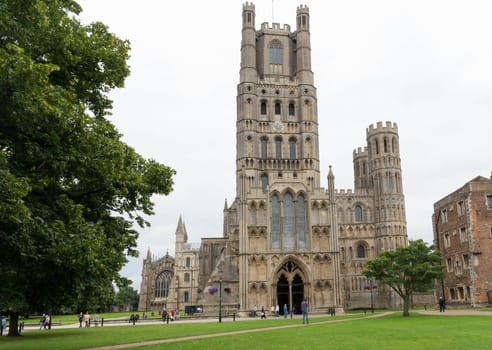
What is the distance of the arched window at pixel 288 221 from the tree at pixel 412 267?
53.8ft

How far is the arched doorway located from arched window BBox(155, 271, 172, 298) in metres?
56.7

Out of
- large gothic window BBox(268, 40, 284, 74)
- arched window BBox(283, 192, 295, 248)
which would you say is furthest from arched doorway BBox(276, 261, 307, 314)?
large gothic window BBox(268, 40, 284, 74)

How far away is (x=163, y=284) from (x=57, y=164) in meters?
98.0

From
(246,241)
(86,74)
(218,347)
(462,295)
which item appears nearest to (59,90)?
(86,74)

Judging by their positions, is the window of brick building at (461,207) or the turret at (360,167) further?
the turret at (360,167)

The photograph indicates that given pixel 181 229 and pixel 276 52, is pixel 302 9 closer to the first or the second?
pixel 276 52

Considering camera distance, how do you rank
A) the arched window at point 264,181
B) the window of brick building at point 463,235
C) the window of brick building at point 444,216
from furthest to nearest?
the arched window at point 264,181 → the window of brick building at point 444,216 → the window of brick building at point 463,235

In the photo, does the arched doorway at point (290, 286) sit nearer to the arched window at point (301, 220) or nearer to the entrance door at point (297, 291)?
the entrance door at point (297, 291)

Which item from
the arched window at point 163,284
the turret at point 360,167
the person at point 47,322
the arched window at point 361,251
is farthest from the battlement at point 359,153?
the person at point 47,322

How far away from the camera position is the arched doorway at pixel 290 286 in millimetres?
54125

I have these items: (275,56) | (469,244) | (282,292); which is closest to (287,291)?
(282,292)

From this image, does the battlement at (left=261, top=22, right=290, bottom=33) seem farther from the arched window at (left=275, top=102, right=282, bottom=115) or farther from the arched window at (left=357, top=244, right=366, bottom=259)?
the arched window at (left=357, top=244, right=366, bottom=259)

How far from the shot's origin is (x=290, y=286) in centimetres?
5397

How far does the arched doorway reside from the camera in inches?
2131
